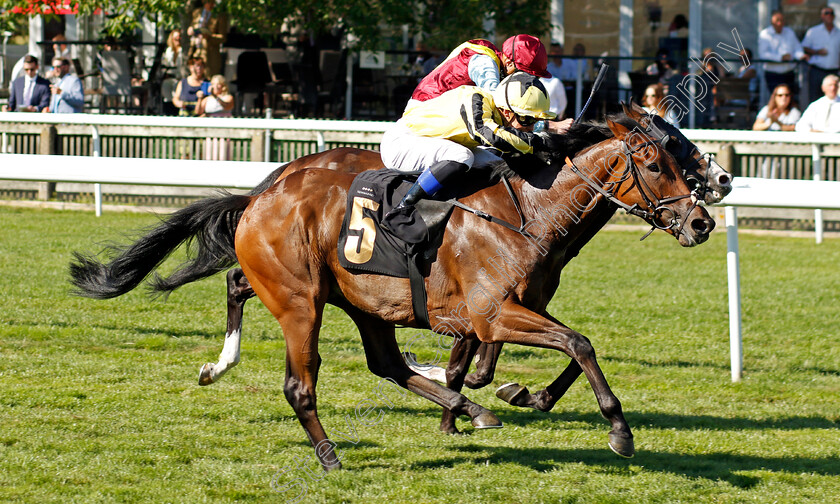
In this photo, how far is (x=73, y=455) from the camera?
182 inches

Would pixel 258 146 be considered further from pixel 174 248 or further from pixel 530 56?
pixel 530 56

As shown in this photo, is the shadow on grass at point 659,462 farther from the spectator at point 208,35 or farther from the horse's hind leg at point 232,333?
the spectator at point 208,35

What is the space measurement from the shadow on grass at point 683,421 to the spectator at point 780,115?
23.2 ft

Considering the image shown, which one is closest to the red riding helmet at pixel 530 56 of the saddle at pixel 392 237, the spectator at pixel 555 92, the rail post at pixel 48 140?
the spectator at pixel 555 92

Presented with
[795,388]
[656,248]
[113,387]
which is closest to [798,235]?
[656,248]

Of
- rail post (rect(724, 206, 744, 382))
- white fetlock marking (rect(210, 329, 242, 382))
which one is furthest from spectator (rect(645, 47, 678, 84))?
white fetlock marking (rect(210, 329, 242, 382))

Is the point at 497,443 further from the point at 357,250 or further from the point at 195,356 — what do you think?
the point at 195,356

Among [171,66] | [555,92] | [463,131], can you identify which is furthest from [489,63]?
[171,66]

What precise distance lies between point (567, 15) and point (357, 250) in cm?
1461

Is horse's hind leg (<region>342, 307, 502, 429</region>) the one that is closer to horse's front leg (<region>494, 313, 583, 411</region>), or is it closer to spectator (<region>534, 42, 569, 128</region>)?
horse's front leg (<region>494, 313, 583, 411</region>)

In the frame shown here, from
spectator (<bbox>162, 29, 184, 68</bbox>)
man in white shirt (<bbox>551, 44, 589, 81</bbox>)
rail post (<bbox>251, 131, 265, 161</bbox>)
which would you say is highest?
spectator (<bbox>162, 29, 184, 68</bbox>)

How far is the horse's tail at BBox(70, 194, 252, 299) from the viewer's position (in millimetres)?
5281

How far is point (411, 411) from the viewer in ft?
18.4

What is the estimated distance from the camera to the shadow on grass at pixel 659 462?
15.3ft
